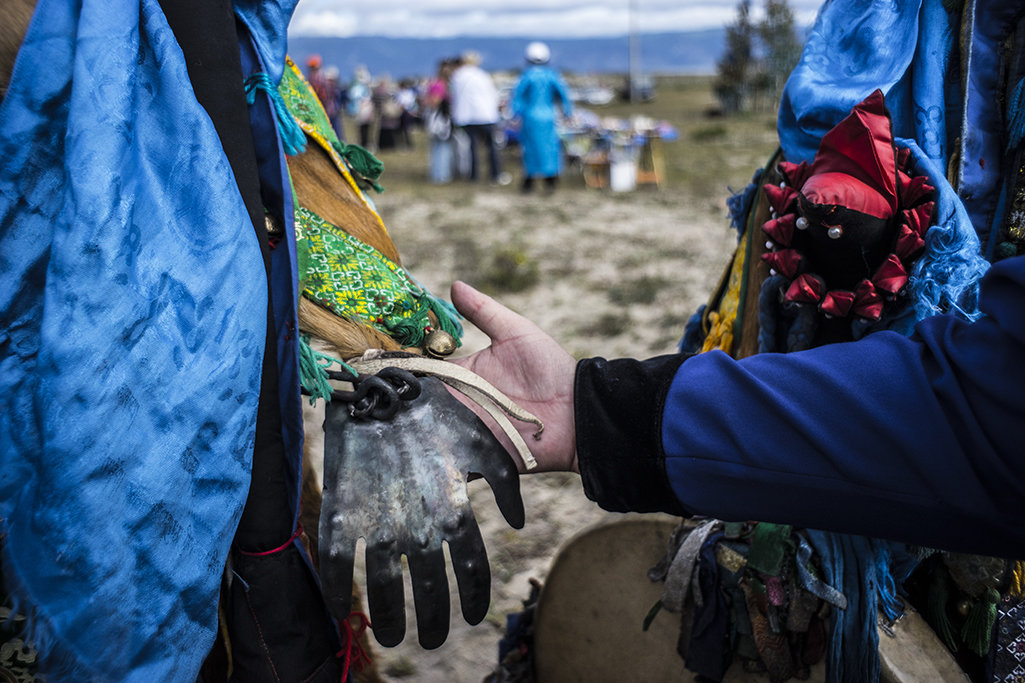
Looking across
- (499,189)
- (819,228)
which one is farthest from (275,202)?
(499,189)

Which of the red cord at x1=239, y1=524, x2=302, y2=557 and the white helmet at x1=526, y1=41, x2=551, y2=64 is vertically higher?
the white helmet at x1=526, y1=41, x2=551, y2=64

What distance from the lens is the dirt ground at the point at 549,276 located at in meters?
2.59

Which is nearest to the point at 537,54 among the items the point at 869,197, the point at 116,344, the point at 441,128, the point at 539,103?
the point at 539,103

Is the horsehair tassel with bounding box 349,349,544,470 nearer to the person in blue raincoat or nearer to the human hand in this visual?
the human hand

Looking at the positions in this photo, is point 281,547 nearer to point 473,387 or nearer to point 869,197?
point 473,387

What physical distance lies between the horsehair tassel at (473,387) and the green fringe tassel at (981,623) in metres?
0.86

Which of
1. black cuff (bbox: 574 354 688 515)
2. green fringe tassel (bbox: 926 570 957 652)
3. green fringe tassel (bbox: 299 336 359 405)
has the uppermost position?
green fringe tassel (bbox: 299 336 359 405)

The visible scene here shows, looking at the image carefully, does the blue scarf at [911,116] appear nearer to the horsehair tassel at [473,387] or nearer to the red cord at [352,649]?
the horsehair tassel at [473,387]

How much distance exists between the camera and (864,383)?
0.91 m

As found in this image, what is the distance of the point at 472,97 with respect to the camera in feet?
30.8

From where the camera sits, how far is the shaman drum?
5.10 ft

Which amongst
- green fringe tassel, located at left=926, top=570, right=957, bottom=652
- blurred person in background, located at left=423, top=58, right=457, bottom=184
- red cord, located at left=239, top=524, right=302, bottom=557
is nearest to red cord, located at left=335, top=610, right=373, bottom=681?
red cord, located at left=239, top=524, right=302, bottom=557

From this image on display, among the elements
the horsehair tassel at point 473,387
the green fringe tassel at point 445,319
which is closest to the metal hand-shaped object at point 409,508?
the horsehair tassel at point 473,387

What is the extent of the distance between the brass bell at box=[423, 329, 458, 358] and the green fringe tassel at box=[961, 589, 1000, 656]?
1039 mm
